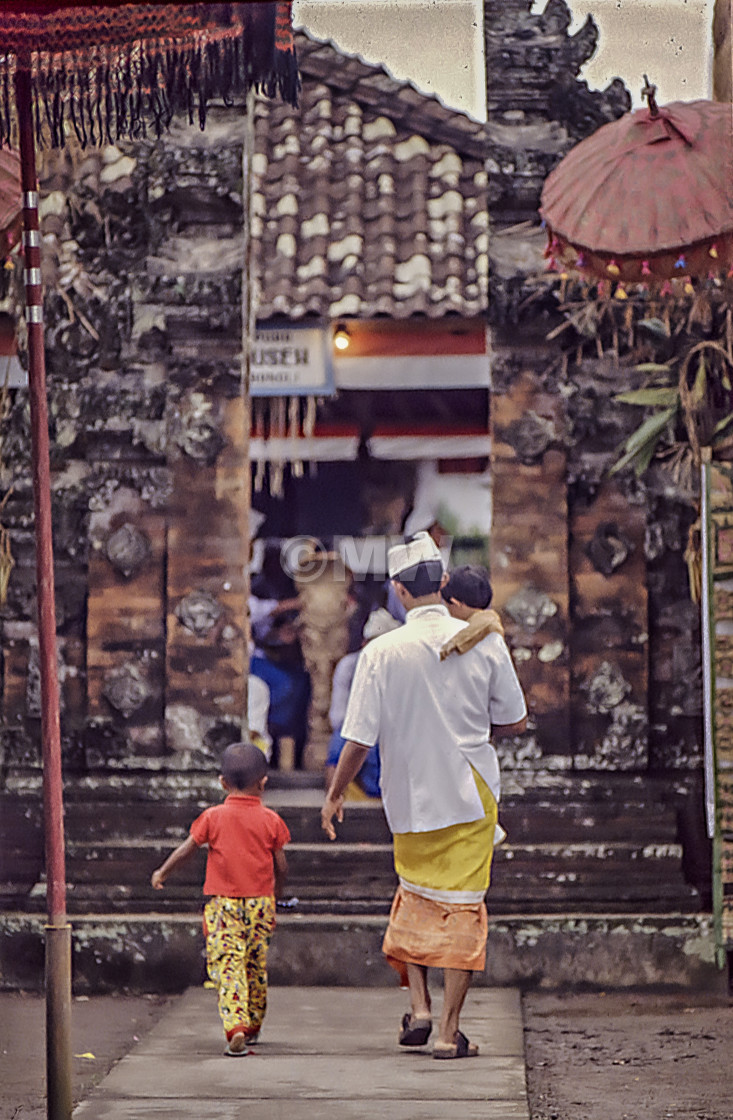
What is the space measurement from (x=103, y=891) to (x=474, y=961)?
262 cm

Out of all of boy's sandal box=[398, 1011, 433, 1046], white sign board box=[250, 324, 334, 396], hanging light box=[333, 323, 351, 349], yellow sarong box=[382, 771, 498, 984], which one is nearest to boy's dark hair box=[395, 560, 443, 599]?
yellow sarong box=[382, 771, 498, 984]

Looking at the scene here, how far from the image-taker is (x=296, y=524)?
1191 centimetres

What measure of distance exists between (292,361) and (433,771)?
182 inches

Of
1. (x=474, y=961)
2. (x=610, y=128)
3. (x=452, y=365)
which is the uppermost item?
(x=610, y=128)

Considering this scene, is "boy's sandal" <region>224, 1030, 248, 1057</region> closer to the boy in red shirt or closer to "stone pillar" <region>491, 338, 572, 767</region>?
the boy in red shirt

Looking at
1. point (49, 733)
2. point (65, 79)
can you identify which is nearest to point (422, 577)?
point (49, 733)

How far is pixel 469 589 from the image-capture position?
246 inches

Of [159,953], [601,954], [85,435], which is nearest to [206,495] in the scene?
[85,435]

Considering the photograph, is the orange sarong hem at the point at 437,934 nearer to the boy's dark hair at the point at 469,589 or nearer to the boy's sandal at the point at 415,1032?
the boy's sandal at the point at 415,1032

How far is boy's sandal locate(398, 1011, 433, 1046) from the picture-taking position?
19.7 feet

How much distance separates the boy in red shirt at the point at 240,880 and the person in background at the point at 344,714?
3006 millimetres

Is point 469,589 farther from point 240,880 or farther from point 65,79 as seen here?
point 65,79

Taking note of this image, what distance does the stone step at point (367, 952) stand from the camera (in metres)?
7.55

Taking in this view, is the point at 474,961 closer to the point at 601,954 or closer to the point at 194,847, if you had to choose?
the point at 194,847
